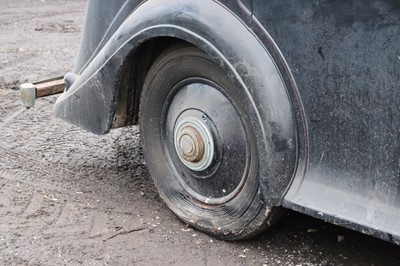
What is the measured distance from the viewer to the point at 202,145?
3348 millimetres

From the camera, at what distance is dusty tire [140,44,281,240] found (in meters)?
3.22

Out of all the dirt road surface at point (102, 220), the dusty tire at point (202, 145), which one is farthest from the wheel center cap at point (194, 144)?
the dirt road surface at point (102, 220)

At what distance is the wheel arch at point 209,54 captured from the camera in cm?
293

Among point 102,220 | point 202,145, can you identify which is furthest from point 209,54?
point 102,220

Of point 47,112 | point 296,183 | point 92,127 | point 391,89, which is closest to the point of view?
point 391,89

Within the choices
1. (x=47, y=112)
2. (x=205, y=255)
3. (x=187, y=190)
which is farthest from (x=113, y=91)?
(x=47, y=112)

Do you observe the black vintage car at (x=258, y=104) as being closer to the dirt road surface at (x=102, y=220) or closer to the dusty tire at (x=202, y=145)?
the dusty tire at (x=202, y=145)

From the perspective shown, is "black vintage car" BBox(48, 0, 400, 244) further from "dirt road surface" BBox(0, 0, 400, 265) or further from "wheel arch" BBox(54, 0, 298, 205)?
"dirt road surface" BBox(0, 0, 400, 265)

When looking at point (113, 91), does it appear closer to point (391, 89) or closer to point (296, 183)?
point (296, 183)

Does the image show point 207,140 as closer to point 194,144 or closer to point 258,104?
point 194,144

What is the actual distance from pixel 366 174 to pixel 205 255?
93cm

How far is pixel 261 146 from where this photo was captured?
2.98 m

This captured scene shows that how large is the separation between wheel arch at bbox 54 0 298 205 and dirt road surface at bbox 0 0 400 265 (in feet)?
1.40

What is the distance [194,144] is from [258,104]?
0.51 meters
